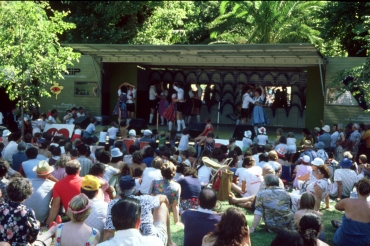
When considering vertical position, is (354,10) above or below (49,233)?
above

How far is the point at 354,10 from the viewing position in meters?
21.7

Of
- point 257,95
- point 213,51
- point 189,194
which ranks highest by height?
point 213,51

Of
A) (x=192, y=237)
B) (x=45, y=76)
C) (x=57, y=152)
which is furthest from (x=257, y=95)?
(x=192, y=237)

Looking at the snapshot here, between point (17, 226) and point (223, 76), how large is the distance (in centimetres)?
2001

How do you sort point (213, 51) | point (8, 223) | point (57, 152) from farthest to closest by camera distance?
point (213, 51) → point (57, 152) → point (8, 223)

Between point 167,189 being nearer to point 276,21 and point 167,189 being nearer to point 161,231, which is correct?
point 161,231

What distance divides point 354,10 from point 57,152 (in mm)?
16057

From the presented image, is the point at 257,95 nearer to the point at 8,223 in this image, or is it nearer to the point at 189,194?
the point at 189,194

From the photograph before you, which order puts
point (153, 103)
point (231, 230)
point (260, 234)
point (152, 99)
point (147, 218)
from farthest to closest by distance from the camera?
point (153, 103) < point (152, 99) < point (260, 234) < point (147, 218) < point (231, 230)

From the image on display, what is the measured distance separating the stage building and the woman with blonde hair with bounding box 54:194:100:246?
38.7ft

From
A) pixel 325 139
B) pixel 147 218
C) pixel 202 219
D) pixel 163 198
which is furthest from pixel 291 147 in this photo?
pixel 147 218

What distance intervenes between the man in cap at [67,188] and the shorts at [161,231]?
5.70ft

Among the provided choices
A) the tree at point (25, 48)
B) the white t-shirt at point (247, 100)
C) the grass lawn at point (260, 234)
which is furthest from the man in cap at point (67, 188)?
the white t-shirt at point (247, 100)

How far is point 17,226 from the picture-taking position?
16.1 feet
